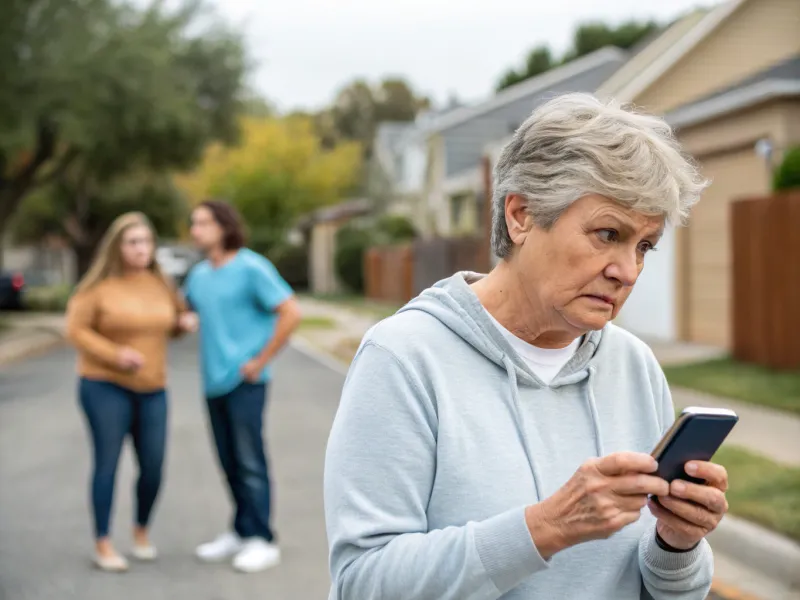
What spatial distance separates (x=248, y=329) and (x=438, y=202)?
3706 centimetres

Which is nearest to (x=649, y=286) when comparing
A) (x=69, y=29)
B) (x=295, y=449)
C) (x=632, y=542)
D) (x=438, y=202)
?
(x=295, y=449)

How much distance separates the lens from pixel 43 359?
18953 mm

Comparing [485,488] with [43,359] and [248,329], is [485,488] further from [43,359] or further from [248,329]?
[43,359]

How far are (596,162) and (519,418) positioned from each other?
1.57 ft

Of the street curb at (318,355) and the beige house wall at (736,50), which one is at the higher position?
the beige house wall at (736,50)

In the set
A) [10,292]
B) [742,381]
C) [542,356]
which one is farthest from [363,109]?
[542,356]

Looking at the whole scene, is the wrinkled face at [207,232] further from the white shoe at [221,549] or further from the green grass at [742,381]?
the green grass at [742,381]

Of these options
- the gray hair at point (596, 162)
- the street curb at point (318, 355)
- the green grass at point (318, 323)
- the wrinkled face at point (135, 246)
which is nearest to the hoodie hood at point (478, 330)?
the gray hair at point (596, 162)

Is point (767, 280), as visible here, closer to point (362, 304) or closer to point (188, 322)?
point (188, 322)

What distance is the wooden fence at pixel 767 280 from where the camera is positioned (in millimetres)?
12844

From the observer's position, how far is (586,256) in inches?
75.4

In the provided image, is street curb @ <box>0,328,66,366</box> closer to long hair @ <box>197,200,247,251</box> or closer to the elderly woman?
long hair @ <box>197,200,247,251</box>

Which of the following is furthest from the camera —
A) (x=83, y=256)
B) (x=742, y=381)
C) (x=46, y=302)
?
(x=83, y=256)

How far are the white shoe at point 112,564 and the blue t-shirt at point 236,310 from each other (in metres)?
1.02
